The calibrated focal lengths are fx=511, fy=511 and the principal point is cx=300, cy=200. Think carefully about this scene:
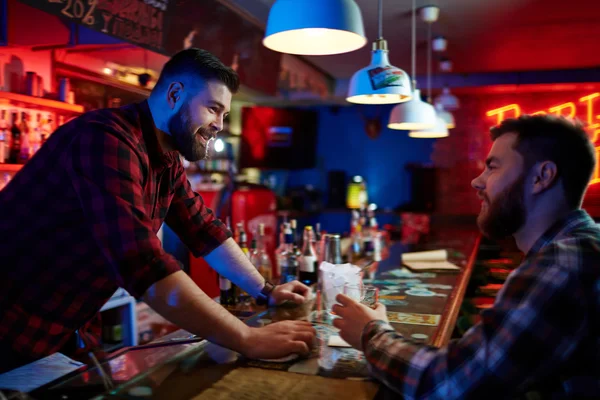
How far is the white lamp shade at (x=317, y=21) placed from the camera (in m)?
1.66

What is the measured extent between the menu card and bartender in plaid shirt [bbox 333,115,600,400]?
1.54 metres

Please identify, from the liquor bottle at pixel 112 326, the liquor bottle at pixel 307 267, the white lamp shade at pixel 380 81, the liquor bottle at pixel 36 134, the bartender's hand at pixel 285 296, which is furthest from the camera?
the liquor bottle at pixel 112 326

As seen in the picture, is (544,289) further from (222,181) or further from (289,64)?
(222,181)

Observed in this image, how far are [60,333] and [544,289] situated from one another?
132 cm

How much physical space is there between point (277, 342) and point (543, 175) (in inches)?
30.0

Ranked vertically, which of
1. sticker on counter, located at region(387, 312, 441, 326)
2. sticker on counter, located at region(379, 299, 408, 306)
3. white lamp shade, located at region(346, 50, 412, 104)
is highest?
white lamp shade, located at region(346, 50, 412, 104)

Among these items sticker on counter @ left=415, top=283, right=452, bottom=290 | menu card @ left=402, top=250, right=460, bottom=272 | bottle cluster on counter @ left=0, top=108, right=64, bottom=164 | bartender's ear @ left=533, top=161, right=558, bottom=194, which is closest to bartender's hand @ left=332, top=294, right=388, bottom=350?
bartender's ear @ left=533, top=161, right=558, bottom=194

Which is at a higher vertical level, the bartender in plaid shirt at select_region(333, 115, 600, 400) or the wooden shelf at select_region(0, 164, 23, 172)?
the wooden shelf at select_region(0, 164, 23, 172)

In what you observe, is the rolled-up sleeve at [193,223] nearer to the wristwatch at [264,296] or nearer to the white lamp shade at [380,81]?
the wristwatch at [264,296]

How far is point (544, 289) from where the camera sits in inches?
38.6

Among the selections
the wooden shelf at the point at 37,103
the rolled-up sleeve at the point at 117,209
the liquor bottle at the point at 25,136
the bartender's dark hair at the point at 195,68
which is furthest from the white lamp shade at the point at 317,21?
the liquor bottle at the point at 25,136

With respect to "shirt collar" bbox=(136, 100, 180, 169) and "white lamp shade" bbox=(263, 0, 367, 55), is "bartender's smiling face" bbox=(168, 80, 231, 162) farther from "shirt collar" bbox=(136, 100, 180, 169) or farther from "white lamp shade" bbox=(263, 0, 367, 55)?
"white lamp shade" bbox=(263, 0, 367, 55)

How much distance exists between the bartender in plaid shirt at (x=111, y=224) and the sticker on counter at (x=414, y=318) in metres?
0.46

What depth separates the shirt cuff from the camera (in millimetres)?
1236
